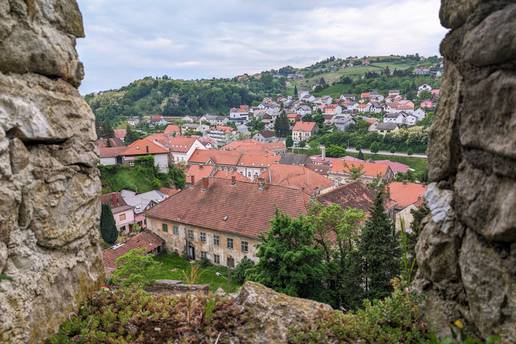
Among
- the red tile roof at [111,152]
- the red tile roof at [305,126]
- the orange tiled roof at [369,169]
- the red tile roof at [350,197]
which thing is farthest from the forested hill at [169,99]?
the red tile roof at [350,197]

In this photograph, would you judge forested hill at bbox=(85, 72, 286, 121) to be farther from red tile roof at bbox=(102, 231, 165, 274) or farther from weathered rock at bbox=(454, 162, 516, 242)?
weathered rock at bbox=(454, 162, 516, 242)

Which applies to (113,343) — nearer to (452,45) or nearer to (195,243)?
(452,45)

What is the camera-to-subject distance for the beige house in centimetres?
2542

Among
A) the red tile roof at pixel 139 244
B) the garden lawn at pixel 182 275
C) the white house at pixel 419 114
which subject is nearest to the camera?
the garden lawn at pixel 182 275

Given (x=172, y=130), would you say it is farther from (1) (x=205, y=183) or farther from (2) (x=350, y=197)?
(2) (x=350, y=197)

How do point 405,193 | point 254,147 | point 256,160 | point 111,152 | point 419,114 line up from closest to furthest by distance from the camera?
1. point 405,193
2. point 111,152
3. point 256,160
4. point 254,147
5. point 419,114

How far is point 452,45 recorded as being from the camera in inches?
172

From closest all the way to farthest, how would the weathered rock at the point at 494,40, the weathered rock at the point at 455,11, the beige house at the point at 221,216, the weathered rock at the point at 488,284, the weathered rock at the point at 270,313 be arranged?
the weathered rock at the point at 494,40, the weathered rock at the point at 488,284, the weathered rock at the point at 455,11, the weathered rock at the point at 270,313, the beige house at the point at 221,216

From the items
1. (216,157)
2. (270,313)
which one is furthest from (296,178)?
(270,313)

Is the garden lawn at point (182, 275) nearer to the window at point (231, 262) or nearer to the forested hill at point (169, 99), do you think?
the window at point (231, 262)

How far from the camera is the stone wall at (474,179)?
133 inches

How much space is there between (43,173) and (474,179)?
4725 mm

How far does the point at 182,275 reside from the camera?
2458cm

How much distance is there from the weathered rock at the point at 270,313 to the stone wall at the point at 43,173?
7.39 ft
